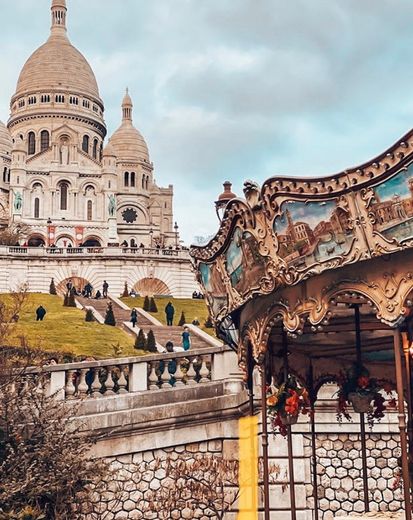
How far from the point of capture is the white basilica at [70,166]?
82312mm

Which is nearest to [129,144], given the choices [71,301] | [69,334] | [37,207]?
[37,207]

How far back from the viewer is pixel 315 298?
10062mm

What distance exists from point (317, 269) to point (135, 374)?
6097 mm

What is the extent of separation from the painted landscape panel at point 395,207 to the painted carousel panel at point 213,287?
3.38 meters

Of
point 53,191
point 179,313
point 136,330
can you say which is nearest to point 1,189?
point 53,191

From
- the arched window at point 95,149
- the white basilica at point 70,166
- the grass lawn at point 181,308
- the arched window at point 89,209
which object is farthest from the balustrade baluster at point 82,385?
the arched window at point 95,149

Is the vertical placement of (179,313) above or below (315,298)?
above

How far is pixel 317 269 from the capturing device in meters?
9.64

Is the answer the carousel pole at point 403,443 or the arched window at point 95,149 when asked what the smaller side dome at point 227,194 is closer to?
the carousel pole at point 403,443

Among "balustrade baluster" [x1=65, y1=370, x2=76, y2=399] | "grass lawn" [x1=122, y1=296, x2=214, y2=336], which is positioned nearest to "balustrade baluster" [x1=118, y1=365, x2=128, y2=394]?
"balustrade baluster" [x1=65, y1=370, x2=76, y2=399]

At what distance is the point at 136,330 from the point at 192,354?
55.4 feet

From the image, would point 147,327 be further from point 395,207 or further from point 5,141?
point 5,141

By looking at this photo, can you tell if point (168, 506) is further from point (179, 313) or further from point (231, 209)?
point (179, 313)

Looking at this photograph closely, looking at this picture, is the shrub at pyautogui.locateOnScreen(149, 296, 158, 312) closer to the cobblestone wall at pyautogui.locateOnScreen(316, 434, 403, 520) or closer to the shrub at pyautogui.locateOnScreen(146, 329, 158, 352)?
the shrub at pyautogui.locateOnScreen(146, 329, 158, 352)
